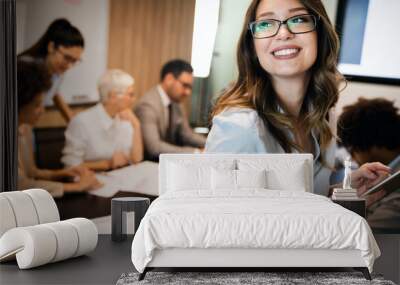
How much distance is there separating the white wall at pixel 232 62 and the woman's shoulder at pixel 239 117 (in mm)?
274

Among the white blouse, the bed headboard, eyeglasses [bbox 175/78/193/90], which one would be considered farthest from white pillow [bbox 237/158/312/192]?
eyeglasses [bbox 175/78/193/90]

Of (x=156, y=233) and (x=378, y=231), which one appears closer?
(x=156, y=233)

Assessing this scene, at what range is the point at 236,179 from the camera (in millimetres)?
5965

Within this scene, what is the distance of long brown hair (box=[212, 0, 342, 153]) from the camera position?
7004 millimetres

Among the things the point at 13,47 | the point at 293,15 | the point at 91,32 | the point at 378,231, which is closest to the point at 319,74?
the point at 293,15

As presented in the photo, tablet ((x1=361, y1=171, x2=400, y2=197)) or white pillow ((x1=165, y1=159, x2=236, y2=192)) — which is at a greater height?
white pillow ((x1=165, y1=159, x2=236, y2=192))

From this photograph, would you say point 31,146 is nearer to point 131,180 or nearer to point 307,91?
point 131,180

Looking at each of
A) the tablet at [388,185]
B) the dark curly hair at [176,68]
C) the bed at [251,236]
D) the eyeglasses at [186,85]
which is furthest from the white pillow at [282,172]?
the dark curly hair at [176,68]

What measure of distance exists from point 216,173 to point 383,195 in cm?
215

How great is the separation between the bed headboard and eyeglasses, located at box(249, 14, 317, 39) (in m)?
1.29

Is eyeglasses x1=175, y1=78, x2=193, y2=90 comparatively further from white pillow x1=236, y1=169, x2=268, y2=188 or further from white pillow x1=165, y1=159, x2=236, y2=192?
white pillow x1=236, y1=169, x2=268, y2=188

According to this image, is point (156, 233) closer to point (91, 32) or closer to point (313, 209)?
point (313, 209)

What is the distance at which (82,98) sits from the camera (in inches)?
283

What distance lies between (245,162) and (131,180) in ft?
4.87
